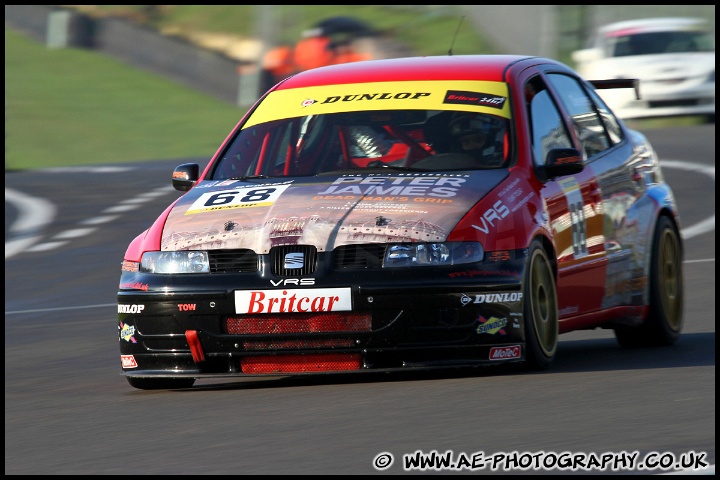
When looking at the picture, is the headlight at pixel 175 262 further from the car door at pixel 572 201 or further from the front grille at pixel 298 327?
the car door at pixel 572 201

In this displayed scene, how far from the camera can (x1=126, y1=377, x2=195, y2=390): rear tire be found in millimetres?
8352

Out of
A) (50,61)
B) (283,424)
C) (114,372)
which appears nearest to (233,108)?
(50,61)

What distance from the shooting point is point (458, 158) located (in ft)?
28.0

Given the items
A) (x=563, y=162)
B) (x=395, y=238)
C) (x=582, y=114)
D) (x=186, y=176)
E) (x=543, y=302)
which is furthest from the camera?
(x=582, y=114)

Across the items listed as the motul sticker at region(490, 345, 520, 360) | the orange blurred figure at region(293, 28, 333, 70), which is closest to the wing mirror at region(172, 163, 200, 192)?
the motul sticker at region(490, 345, 520, 360)

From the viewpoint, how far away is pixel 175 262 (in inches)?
313

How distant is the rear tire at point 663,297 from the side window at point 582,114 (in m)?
0.63

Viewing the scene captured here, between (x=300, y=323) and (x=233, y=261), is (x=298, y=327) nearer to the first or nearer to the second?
(x=300, y=323)

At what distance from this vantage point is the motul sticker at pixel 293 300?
7.61m

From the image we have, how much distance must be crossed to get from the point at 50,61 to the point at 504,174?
117ft

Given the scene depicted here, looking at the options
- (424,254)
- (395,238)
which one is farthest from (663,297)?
(395,238)

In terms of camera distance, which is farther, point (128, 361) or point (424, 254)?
point (128, 361)

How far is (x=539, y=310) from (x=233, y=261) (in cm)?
147

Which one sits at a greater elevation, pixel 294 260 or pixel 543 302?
pixel 294 260
